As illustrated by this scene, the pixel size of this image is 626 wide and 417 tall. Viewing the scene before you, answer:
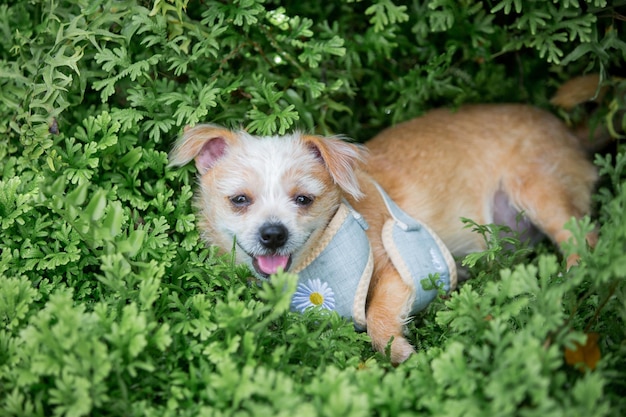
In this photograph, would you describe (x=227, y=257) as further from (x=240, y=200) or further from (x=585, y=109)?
(x=585, y=109)

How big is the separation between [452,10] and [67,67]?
2.39 m

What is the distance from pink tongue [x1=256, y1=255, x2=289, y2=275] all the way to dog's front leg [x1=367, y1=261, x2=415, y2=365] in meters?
0.59

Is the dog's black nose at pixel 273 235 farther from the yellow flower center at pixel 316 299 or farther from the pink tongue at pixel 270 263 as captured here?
the yellow flower center at pixel 316 299

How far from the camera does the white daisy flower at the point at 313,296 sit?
3363 millimetres

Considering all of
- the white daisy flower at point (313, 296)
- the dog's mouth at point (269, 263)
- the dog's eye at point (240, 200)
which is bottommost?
the white daisy flower at point (313, 296)

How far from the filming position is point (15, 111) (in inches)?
139

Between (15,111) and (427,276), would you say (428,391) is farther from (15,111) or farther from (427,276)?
(15,111)

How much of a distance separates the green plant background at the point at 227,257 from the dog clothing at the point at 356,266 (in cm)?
20

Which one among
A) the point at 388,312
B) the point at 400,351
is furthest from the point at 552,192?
the point at 400,351

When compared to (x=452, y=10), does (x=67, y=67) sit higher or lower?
lower

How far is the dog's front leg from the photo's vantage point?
10.7ft

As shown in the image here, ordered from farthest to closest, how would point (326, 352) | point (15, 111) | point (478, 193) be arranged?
point (478, 193) < point (15, 111) < point (326, 352)

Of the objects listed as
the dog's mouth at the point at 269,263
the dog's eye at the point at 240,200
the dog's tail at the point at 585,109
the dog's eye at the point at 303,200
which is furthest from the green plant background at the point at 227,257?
the dog's eye at the point at 303,200

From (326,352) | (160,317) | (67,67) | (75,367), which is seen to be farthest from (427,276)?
(67,67)
